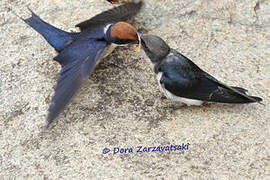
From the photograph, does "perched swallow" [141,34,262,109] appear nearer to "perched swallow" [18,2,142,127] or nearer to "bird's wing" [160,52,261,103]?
"bird's wing" [160,52,261,103]

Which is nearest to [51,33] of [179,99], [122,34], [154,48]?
[122,34]

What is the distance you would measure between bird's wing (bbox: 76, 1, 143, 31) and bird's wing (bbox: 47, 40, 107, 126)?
25 cm

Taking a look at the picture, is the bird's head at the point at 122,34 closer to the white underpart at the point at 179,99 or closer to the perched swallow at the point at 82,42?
the perched swallow at the point at 82,42

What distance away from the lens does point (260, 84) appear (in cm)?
300

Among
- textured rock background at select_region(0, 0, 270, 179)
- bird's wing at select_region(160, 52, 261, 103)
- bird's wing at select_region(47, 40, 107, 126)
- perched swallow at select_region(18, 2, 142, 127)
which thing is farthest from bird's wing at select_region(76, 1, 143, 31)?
bird's wing at select_region(160, 52, 261, 103)

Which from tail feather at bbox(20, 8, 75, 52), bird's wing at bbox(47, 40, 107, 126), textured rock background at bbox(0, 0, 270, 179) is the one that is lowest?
textured rock background at bbox(0, 0, 270, 179)

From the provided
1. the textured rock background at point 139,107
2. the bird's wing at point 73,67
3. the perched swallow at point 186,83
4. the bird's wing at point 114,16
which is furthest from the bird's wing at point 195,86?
the bird's wing at point 114,16

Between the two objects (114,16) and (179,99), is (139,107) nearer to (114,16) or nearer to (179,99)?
(179,99)

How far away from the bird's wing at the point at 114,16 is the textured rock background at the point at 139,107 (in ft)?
0.48

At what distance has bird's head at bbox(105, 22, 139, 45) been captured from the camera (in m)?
2.92

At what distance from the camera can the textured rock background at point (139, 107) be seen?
8.07 feet

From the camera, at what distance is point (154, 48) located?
2.88 meters

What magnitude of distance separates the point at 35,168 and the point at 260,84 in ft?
Result: 5.77

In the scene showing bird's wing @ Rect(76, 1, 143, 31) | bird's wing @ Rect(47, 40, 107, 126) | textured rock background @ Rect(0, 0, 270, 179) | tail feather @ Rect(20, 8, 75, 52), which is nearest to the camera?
textured rock background @ Rect(0, 0, 270, 179)
